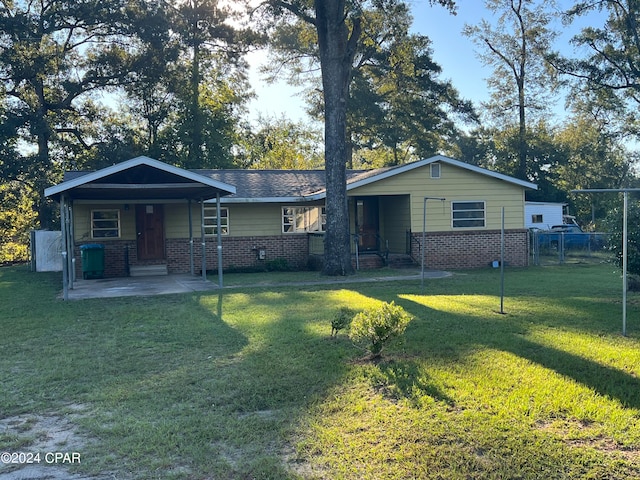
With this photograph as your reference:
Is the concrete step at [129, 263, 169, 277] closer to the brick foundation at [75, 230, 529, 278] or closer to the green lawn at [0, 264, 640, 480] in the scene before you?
the brick foundation at [75, 230, 529, 278]

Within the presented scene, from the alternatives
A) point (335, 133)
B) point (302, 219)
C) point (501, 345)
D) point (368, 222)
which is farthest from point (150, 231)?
point (501, 345)

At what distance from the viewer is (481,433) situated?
3799 mm

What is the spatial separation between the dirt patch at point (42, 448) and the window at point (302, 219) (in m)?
13.9

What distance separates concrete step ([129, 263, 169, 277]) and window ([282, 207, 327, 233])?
13.4 feet

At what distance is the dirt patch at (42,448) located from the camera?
3480mm

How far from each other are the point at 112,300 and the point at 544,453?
9.53 metres

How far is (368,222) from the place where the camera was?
63.5 ft

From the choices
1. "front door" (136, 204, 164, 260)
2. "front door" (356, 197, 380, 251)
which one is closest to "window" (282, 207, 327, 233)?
"front door" (356, 197, 380, 251)

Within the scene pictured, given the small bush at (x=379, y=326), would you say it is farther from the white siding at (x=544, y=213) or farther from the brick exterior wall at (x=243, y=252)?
the white siding at (x=544, y=213)

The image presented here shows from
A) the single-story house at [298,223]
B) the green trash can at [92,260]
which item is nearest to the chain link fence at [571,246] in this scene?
the single-story house at [298,223]

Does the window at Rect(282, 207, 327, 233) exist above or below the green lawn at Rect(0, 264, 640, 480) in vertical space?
above

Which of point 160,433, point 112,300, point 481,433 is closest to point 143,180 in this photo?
point 112,300

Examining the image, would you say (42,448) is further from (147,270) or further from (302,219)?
(302,219)

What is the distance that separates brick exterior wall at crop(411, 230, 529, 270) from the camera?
1752 centimetres
